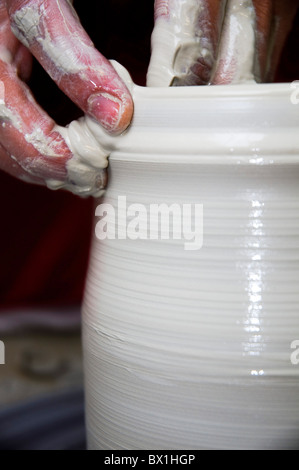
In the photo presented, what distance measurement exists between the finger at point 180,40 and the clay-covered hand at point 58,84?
0.06m

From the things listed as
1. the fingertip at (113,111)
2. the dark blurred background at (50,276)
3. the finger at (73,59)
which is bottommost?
the dark blurred background at (50,276)

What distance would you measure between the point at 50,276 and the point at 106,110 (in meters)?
1.27

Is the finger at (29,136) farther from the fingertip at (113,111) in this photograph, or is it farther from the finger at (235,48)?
the finger at (235,48)

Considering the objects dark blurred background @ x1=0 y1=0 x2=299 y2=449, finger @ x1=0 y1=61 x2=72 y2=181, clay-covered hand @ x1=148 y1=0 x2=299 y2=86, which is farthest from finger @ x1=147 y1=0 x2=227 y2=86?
dark blurred background @ x1=0 y1=0 x2=299 y2=449

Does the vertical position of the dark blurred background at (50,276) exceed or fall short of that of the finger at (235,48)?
it falls short

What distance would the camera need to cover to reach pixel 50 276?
183cm

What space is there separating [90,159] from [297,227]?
257 millimetres

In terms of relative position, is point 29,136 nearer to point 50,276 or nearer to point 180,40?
point 180,40

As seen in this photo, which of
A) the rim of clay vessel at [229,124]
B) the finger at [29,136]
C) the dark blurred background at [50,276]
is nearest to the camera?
the rim of clay vessel at [229,124]

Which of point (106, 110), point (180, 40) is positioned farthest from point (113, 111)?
point (180, 40)

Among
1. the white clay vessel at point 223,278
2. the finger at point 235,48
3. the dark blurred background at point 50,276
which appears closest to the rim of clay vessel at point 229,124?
the white clay vessel at point 223,278

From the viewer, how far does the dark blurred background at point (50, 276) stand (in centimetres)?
101

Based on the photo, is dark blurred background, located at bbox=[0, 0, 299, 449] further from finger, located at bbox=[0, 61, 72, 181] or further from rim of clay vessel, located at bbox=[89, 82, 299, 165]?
rim of clay vessel, located at bbox=[89, 82, 299, 165]

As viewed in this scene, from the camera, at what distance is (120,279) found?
25.7 inches
